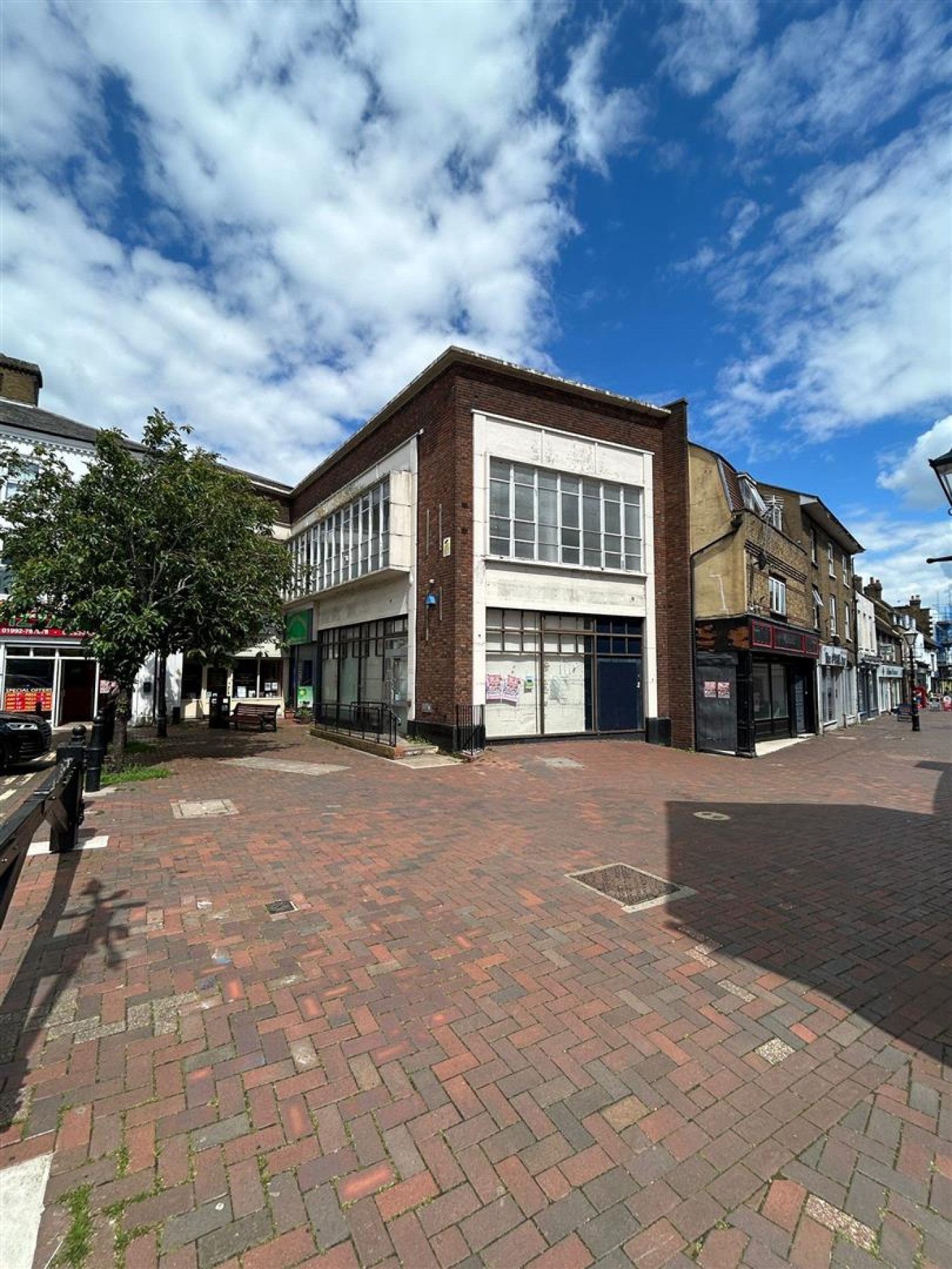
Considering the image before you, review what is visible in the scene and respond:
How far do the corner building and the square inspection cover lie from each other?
9006mm

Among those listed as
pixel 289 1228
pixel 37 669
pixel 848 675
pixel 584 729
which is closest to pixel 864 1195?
pixel 289 1228

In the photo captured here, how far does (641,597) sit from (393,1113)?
1660 cm

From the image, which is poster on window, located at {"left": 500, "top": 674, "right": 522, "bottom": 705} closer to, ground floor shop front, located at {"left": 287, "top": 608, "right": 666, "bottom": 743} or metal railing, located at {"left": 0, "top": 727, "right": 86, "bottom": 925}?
ground floor shop front, located at {"left": 287, "top": 608, "right": 666, "bottom": 743}

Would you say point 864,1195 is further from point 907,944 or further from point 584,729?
point 584,729

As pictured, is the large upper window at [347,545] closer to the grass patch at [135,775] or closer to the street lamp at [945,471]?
the grass patch at [135,775]

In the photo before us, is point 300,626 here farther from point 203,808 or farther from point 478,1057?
point 478,1057

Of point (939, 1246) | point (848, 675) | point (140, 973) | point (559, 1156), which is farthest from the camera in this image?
point (848, 675)

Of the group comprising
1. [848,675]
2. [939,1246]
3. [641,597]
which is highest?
[641,597]

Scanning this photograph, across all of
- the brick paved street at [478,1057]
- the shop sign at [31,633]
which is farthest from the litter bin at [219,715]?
the brick paved street at [478,1057]

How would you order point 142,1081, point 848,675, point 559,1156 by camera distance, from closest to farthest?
point 559,1156, point 142,1081, point 848,675

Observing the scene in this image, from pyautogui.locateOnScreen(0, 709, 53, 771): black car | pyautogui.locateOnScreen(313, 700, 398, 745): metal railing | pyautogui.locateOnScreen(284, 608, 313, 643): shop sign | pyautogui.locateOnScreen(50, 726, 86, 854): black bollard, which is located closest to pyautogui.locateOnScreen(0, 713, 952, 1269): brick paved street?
pyautogui.locateOnScreen(50, 726, 86, 854): black bollard

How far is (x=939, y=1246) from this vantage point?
2057mm

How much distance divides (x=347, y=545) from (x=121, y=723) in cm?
1073

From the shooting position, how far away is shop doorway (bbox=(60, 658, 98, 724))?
2162 centimetres
